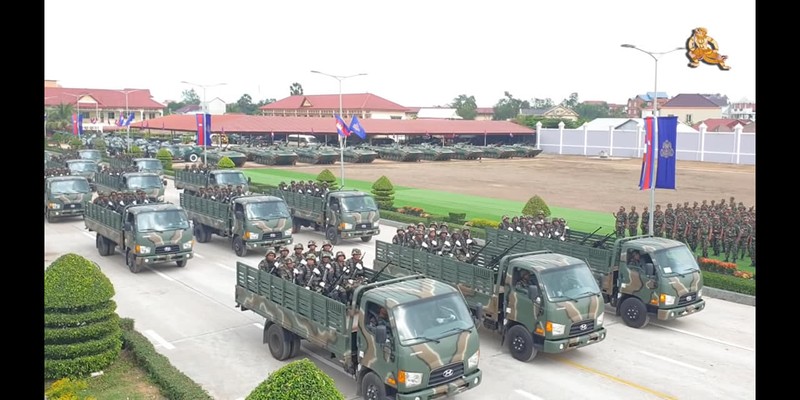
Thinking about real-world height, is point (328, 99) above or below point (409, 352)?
above

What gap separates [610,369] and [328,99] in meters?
96.1

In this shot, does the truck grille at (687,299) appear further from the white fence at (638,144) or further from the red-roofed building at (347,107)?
the red-roofed building at (347,107)

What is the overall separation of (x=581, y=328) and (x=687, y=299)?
359cm

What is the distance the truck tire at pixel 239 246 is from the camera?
21766 millimetres

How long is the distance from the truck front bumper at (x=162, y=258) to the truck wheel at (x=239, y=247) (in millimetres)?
2236

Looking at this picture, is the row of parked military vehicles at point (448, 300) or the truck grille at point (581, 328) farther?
the truck grille at point (581, 328)

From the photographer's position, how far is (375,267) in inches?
666

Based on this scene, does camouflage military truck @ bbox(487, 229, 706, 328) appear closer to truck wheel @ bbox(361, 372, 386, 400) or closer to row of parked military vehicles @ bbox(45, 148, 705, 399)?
row of parked military vehicles @ bbox(45, 148, 705, 399)

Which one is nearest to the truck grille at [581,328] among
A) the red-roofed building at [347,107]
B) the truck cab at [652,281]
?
the truck cab at [652,281]

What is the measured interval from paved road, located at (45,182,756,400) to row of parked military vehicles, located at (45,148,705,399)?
49 centimetres

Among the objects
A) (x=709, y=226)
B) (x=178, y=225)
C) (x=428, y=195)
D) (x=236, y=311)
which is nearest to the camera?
(x=236, y=311)

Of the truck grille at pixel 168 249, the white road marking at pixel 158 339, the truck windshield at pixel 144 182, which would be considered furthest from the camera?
the truck windshield at pixel 144 182
